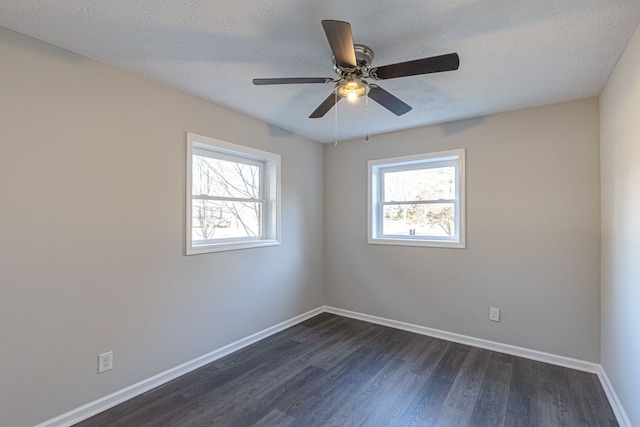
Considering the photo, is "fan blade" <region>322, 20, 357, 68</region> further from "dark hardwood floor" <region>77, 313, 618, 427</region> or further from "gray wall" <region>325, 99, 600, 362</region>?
"dark hardwood floor" <region>77, 313, 618, 427</region>

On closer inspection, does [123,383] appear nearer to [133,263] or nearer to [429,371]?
[133,263]

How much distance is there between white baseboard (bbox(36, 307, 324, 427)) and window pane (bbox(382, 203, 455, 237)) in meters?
1.92

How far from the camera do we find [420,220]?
3.60 metres

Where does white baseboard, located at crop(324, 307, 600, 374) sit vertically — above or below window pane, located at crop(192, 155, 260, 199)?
below

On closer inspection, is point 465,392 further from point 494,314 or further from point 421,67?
point 421,67

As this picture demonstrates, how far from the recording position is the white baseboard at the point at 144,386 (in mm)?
1914

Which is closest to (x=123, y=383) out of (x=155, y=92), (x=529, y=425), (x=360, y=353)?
(x=360, y=353)

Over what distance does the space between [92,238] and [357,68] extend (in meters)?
2.08

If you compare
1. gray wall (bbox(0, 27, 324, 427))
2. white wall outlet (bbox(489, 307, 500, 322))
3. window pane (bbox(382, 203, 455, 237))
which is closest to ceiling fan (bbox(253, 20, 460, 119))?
gray wall (bbox(0, 27, 324, 427))

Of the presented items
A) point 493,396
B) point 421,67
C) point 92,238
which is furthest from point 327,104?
point 493,396

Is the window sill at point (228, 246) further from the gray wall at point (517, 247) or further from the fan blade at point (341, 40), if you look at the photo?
the fan blade at point (341, 40)

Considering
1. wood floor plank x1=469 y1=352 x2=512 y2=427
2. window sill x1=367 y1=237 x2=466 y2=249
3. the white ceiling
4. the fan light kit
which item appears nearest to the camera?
the fan light kit

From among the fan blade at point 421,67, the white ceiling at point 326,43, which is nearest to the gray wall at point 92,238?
the white ceiling at point 326,43

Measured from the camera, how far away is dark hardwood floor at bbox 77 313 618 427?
2006 mm
